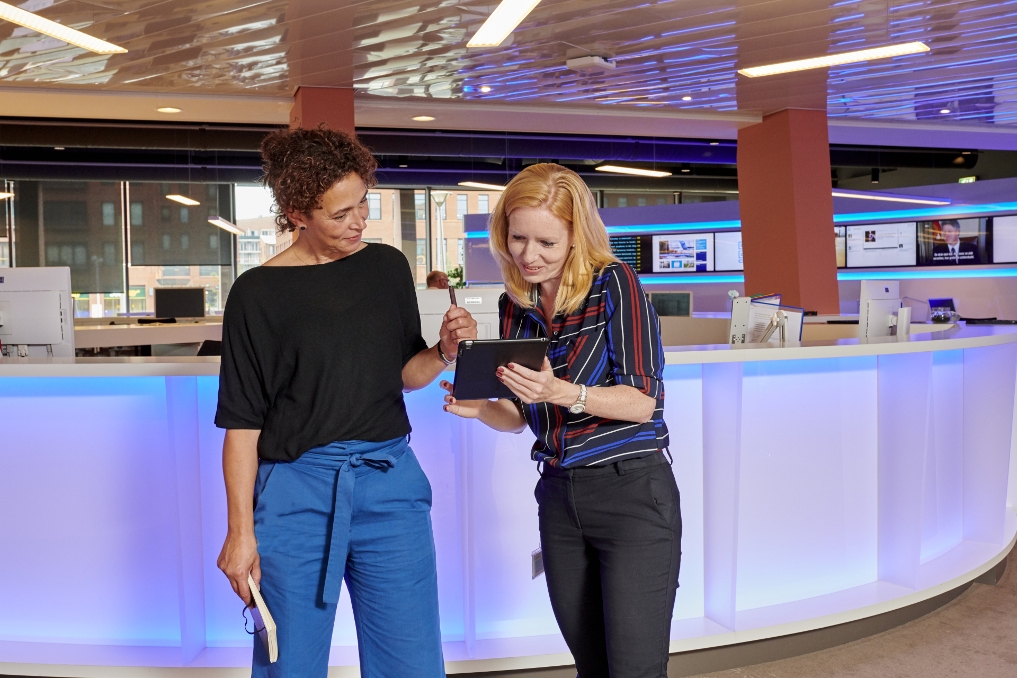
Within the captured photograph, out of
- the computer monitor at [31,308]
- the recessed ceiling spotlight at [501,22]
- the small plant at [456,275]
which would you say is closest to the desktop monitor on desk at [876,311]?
the recessed ceiling spotlight at [501,22]

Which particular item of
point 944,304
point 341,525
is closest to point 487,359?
point 341,525

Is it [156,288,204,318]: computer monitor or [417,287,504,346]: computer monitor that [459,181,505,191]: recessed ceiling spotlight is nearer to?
[156,288,204,318]: computer monitor

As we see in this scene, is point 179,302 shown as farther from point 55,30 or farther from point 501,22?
point 501,22

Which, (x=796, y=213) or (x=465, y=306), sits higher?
(x=796, y=213)

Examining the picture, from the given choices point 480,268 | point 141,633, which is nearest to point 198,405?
point 141,633

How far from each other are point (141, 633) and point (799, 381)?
270 centimetres

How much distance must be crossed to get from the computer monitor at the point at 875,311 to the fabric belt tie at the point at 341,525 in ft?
12.4

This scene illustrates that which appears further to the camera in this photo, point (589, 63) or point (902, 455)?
point (589, 63)

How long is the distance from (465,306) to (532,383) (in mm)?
1800

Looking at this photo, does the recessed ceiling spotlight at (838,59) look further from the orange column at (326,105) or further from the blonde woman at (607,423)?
the blonde woman at (607,423)

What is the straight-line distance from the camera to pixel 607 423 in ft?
5.36

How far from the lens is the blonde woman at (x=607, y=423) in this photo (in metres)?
1.61

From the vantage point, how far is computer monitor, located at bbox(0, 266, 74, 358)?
3.91 meters

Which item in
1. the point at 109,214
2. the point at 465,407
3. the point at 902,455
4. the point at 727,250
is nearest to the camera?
the point at 465,407
